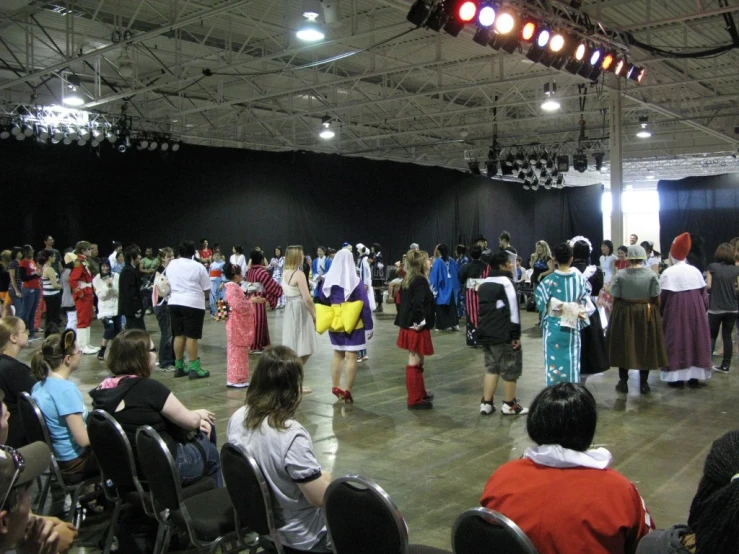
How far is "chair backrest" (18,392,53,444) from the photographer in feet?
10.1

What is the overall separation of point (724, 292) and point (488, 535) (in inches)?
248

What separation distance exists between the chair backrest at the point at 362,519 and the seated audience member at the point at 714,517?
65 centimetres

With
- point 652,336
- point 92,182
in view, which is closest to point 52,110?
point 92,182

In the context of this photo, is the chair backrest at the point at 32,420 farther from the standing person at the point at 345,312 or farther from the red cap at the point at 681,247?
the red cap at the point at 681,247

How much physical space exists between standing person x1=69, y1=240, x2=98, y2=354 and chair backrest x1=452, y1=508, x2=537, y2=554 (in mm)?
7036

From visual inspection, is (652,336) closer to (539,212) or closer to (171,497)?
(171,497)

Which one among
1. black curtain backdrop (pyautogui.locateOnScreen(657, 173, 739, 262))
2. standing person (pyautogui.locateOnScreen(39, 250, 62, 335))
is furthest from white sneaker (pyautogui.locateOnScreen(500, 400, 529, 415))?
black curtain backdrop (pyautogui.locateOnScreen(657, 173, 739, 262))

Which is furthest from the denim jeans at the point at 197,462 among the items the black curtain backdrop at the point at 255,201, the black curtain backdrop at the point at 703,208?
the black curtain backdrop at the point at 703,208

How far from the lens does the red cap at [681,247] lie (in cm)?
645

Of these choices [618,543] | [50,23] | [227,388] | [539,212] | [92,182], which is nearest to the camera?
[618,543]

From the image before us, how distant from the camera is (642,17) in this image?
9.95 meters

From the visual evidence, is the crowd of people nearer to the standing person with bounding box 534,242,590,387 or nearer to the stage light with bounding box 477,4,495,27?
the standing person with bounding box 534,242,590,387

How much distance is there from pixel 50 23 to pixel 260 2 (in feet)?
11.0

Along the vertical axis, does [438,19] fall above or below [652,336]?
above
